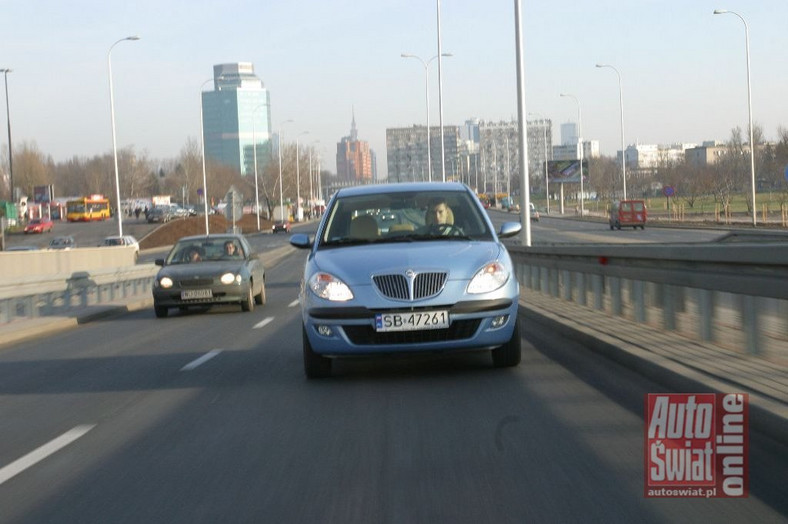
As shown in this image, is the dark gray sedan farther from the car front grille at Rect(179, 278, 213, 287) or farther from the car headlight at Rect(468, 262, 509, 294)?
the car headlight at Rect(468, 262, 509, 294)

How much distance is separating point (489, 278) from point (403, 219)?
1528 millimetres

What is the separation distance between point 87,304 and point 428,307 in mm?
16090

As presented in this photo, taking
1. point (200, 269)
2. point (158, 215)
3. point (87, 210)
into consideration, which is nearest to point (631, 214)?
point (158, 215)

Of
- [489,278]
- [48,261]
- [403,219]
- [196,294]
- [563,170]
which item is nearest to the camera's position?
[489,278]

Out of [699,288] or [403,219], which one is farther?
[403,219]

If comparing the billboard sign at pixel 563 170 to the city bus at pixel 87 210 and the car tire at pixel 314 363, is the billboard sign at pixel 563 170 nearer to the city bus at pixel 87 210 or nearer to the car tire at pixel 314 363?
the city bus at pixel 87 210

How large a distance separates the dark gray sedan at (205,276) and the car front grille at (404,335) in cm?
1052

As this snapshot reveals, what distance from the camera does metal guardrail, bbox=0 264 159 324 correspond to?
1941cm

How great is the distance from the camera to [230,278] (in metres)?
19.5

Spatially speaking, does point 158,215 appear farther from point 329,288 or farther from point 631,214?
point 329,288

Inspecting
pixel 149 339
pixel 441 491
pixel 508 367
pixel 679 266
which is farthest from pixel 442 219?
pixel 149 339

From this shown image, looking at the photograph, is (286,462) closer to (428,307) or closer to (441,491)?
(441,491)

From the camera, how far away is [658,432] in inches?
268

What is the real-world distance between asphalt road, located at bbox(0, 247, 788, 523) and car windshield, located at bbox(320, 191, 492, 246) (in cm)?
124
